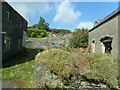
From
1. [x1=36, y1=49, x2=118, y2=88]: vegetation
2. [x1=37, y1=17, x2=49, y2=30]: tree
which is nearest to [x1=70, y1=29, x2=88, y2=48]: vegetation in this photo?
[x1=36, y1=49, x2=118, y2=88]: vegetation

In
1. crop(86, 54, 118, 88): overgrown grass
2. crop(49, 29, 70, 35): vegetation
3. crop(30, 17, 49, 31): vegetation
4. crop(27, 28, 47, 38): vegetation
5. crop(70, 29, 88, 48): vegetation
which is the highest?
crop(30, 17, 49, 31): vegetation

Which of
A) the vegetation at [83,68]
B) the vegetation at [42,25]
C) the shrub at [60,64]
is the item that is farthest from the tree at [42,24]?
the vegetation at [83,68]

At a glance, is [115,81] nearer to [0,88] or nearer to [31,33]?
[0,88]

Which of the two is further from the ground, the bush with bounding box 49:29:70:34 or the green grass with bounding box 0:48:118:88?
the bush with bounding box 49:29:70:34

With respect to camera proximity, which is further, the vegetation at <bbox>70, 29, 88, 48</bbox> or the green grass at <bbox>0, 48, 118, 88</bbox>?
the vegetation at <bbox>70, 29, 88, 48</bbox>

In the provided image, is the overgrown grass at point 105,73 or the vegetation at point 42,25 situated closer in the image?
the overgrown grass at point 105,73

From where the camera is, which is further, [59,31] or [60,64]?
[59,31]

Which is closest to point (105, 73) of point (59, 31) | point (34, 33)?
point (34, 33)

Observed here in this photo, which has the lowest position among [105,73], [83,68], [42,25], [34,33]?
[105,73]

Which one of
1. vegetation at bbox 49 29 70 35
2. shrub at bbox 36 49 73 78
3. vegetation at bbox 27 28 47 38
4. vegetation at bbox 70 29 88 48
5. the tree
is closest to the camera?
shrub at bbox 36 49 73 78

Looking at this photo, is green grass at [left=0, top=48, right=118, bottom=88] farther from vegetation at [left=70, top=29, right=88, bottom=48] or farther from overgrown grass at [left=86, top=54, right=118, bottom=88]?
vegetation at [left=70, top=29, right=88, bottom=48]

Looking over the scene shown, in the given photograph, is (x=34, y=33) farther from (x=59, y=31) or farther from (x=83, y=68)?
(x=83, y=68)

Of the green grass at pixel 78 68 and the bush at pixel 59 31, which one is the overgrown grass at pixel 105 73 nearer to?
the green grass at pixel 78 68

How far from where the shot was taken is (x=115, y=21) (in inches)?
331
